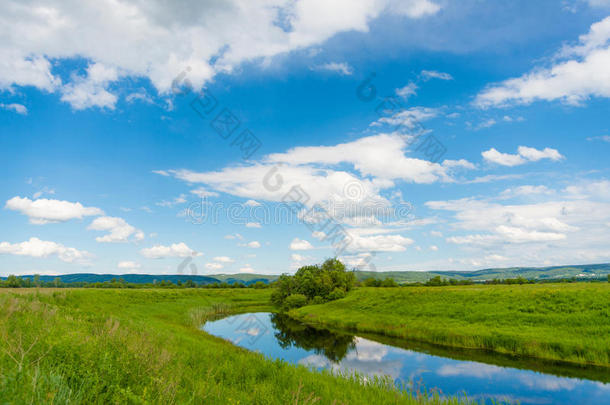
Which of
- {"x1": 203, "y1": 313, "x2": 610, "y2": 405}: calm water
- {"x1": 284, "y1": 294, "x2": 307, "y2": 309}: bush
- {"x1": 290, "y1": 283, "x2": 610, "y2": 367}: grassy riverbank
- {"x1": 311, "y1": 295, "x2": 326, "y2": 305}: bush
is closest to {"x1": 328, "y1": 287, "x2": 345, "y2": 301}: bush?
{"x1": 311, "y1": 295, "x2": 326, "y2": 305}: bush

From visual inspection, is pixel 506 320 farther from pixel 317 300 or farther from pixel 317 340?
pixel 317 300

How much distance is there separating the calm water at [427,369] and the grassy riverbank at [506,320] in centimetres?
394

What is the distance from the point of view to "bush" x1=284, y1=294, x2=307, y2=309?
6812 cm

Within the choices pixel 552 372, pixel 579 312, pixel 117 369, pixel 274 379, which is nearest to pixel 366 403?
pixel 274 379

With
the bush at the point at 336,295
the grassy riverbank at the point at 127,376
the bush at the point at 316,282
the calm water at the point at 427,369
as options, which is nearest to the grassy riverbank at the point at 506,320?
the calm water at the point at 427,369

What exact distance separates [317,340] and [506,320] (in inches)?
739

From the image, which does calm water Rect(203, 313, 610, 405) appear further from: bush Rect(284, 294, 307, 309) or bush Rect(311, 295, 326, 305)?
bush Rect(284, 294, 307, 309)

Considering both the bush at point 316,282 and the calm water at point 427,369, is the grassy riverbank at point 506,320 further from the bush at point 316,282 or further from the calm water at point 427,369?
the bush at point 316,282

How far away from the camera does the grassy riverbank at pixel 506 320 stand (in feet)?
78.3

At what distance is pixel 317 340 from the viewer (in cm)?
3662

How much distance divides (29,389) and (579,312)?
35.8 metres

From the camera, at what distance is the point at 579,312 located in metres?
27.6

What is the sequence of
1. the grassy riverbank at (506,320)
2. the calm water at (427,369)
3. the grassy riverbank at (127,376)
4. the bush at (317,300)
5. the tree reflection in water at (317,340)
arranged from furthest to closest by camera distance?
the bush at (317,300)
the tree reflection in water at (317,340)
the grassy riverbank at (506,320)
the calm water at (427,369)
the grassy riverbank at (127,376)

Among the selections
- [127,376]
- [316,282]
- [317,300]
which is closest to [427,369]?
[127,376]
